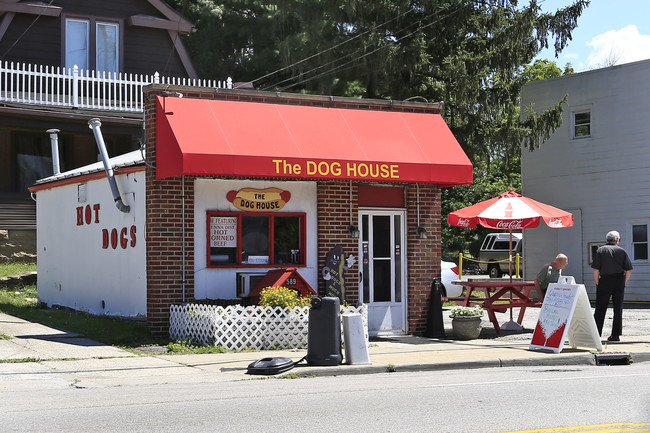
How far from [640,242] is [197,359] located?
18188 mm

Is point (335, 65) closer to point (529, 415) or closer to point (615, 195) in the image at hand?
point (615, 195)

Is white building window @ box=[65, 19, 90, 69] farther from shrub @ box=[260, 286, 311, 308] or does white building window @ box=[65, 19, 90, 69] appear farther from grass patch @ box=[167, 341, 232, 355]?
grass patch @ box=[167, 341, 232, 355]

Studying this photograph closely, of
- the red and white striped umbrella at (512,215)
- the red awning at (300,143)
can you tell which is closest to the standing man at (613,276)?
the red and white striped umbrella at (512,215)

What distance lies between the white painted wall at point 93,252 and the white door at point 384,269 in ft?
14.0

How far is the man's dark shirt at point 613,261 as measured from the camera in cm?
1638

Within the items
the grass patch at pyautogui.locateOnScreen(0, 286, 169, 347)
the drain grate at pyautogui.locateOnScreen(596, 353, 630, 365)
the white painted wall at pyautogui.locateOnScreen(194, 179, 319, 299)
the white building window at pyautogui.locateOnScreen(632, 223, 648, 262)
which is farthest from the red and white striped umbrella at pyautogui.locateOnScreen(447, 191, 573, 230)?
the white building window at pyautogui.locateOnScreen(632, 223, 648, 262)

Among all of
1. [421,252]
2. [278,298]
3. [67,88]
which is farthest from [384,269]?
[67,88]

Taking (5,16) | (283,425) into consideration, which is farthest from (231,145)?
(5,16)

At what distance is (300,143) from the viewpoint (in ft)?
53.7

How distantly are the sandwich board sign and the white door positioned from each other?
337 cm

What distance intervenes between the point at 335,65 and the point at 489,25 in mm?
5308

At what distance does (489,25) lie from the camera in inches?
1215

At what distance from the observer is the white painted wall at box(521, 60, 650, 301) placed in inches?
1102

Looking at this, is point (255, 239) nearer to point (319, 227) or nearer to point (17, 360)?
point (319, 227)
